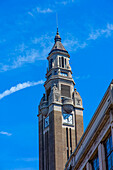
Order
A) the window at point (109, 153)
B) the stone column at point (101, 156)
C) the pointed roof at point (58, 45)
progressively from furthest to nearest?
1. the pointed roof at point (58, 45)
2. the stone column at point (101, 156)
3. the window at point (109, 153)

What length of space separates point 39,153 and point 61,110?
10911mm

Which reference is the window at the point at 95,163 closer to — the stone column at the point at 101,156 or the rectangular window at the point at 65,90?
the stone column at the point at 101,156

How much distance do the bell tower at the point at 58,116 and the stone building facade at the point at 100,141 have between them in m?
43.5

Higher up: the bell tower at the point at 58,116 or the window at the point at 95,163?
the bell tower at the point at 58,116

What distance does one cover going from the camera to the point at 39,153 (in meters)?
92.2

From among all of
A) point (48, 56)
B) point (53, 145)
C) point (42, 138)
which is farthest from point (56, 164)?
point (48, 56)

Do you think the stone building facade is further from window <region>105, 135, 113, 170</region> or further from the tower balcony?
the tower balcony

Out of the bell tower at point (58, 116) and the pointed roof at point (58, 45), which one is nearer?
the bell tower at point (58, 116)

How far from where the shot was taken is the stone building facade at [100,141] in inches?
1353

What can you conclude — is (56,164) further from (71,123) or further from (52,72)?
(52,72)

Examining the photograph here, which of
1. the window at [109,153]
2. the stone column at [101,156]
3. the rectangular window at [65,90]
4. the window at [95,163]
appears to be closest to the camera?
the window at [109,153]

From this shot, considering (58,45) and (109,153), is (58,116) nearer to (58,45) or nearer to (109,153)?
(58,45)

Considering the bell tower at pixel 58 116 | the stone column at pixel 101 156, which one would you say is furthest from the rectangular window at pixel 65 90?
the stone column at pixel 101 156

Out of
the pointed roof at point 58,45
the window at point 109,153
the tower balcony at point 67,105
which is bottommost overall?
the window at point 109,153
